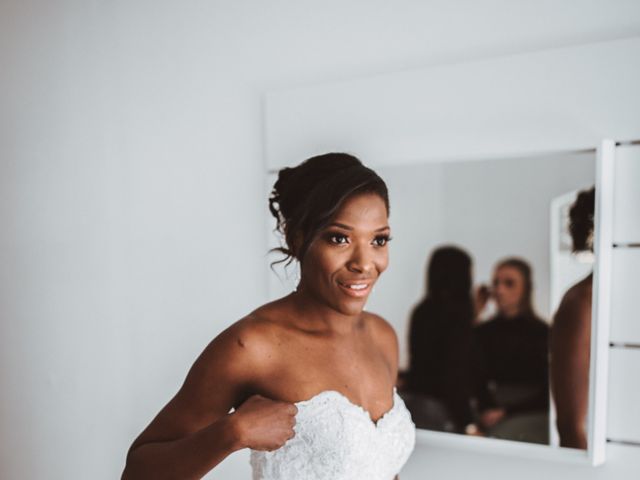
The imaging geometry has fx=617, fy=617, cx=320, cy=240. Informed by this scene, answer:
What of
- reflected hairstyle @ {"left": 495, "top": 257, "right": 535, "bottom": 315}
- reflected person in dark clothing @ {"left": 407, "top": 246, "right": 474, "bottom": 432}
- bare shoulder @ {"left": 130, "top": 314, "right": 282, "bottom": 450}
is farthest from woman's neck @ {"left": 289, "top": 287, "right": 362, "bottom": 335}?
reflected hairstyle @ {"left": 495, "top": 257, "right": 535, "bottom": 315}

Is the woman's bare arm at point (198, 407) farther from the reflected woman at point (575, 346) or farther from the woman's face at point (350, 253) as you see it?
the reflected woman at point (575, 346)

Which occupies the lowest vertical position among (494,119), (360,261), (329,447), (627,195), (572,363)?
(329,447)

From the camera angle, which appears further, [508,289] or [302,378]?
[508,289]

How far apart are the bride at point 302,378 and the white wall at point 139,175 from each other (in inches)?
14.7

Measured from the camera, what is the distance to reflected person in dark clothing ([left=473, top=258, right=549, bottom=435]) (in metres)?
1.20

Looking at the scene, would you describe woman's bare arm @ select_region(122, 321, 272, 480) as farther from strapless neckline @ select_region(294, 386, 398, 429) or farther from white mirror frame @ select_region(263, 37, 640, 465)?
white mirror frame @ select_region(263, 37, 640, 465)

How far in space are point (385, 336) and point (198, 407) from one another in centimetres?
44

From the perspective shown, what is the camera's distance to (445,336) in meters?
1.29

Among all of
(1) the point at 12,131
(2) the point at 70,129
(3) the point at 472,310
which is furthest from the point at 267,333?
(1) the point at 12,131

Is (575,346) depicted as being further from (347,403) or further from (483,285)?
(347,403)

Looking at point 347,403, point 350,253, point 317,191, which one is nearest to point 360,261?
point 350,253

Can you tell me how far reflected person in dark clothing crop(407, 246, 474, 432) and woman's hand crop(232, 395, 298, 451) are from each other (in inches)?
15.1

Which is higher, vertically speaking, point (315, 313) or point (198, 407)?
point (315, 313)

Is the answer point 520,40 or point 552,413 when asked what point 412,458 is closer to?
point 552,413
